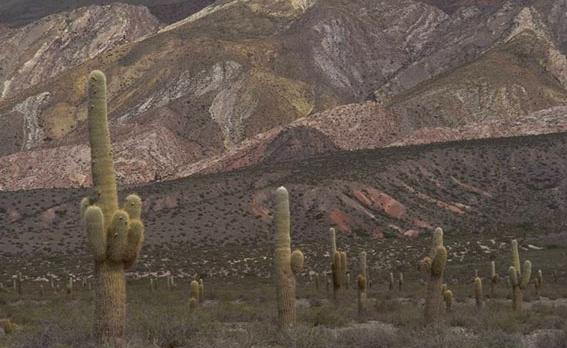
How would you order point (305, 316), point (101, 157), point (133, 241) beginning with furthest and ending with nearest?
point (305, 316)
point (101, 157)
point (133, 241)

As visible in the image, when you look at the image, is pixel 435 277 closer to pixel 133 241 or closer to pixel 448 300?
pixel 448 300

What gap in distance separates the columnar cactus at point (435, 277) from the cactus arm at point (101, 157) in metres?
7.80

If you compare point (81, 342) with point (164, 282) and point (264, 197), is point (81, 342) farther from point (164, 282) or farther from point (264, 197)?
point (264, 197)

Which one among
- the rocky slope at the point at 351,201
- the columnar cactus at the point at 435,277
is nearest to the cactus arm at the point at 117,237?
the columnar cactus at the point at 435,277

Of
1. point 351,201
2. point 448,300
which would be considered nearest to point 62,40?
point 351,201

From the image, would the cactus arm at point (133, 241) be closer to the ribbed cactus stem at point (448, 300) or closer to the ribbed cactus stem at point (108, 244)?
the ribbed cactus stem at point (108, 244)

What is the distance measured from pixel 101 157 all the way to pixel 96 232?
139 cm

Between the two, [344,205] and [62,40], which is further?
[62,40]

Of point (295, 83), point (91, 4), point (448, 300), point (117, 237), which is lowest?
point (448, 300)

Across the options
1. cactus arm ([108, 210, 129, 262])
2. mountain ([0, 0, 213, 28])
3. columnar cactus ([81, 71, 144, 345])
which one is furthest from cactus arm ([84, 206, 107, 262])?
mountain ([0, 0, 213, 28])

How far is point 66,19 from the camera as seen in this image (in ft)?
473

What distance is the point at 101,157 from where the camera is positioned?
13.2 meters

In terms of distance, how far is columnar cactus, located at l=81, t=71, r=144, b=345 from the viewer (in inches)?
501

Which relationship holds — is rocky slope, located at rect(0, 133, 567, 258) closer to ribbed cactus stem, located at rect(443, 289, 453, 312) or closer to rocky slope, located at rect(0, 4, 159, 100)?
ribbed cactus stem, located at rect(443, 289, 453, 312)
